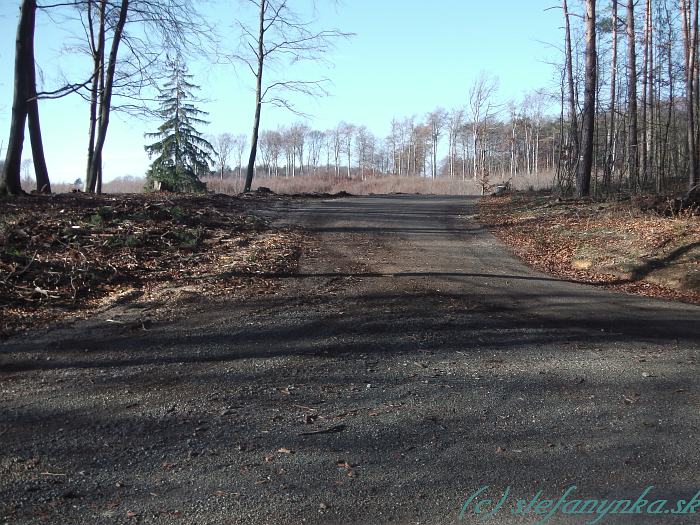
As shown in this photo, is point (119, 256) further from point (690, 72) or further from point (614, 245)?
point (690, 72)

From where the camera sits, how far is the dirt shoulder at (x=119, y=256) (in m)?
7.03

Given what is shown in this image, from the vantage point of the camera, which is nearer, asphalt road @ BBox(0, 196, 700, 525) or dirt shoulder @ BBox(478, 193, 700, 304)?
asphalt road @ BBox(0, 196, 700, 525)

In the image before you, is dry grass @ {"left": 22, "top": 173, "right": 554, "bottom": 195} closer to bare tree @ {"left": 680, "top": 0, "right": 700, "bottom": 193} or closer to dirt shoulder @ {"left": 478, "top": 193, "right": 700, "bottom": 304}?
bare tree @ {"left": 680, "top": 0, "right": 700, "bottom": 193}

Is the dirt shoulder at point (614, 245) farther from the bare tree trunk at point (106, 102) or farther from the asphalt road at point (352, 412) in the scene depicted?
the bare tree trunk at point (106, 102)

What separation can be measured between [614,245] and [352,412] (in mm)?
9230

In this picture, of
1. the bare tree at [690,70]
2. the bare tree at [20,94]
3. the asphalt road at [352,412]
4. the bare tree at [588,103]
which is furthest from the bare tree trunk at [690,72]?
the bare tree at [20,94]

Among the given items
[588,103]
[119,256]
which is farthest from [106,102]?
[588,103]

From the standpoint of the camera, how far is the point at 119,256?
882 cm

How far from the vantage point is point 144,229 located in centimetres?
1029

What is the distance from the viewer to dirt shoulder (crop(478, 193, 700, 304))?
9.88 meters

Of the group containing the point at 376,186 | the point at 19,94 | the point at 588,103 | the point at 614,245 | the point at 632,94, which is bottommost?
the point at 614,245

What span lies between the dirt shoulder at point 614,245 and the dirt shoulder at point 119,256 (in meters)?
5.33

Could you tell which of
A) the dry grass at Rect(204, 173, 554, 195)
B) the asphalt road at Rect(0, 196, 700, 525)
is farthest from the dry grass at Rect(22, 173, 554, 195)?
the asphalt road at Rect(0, 196, 700, 525)

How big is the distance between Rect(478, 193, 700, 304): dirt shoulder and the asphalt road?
7.19 feet
